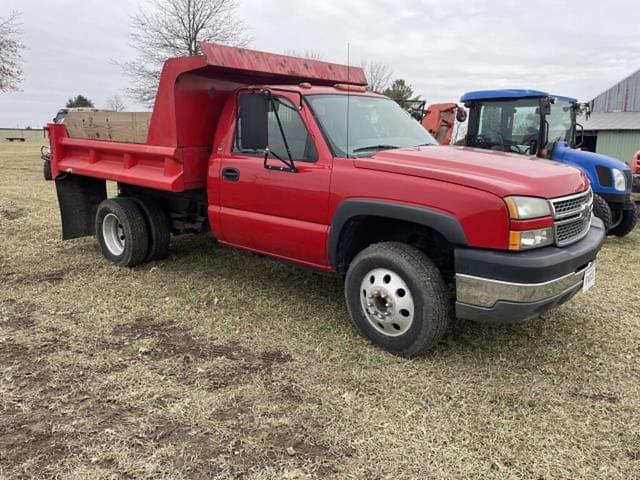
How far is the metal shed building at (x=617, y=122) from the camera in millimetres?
25773

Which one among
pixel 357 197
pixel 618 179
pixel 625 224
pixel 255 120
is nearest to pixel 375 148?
pixel 357 197

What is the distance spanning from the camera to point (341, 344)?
412 centimetres

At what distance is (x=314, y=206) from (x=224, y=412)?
1.76 meters

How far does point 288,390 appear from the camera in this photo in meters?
3.44

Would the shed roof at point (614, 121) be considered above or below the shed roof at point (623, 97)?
below

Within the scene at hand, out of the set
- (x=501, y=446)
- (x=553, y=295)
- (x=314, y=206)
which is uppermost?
(x=314, y=206)

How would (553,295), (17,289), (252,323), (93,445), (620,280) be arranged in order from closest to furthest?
(93,445)
(553,295)
(252,323)
(17,289)
(620,280)

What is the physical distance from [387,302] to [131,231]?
3409 millimetres

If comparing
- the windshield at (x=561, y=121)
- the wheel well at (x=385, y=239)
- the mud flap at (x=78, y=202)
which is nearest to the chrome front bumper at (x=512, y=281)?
the wheel well at (x=385, y=239)

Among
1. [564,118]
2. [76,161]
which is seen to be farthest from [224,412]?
[564,118]

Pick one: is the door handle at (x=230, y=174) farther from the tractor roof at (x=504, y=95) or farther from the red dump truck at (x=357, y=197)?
the tractor roof at (x=504, y=95)

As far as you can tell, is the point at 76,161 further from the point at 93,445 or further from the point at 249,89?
the point at 93,445

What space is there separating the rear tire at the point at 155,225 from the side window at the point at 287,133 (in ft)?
6.76

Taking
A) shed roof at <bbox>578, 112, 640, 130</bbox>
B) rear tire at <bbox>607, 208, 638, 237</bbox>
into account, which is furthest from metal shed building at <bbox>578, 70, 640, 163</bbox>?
rear tire at <bbox>607, 208, 638, 237</bbox>
